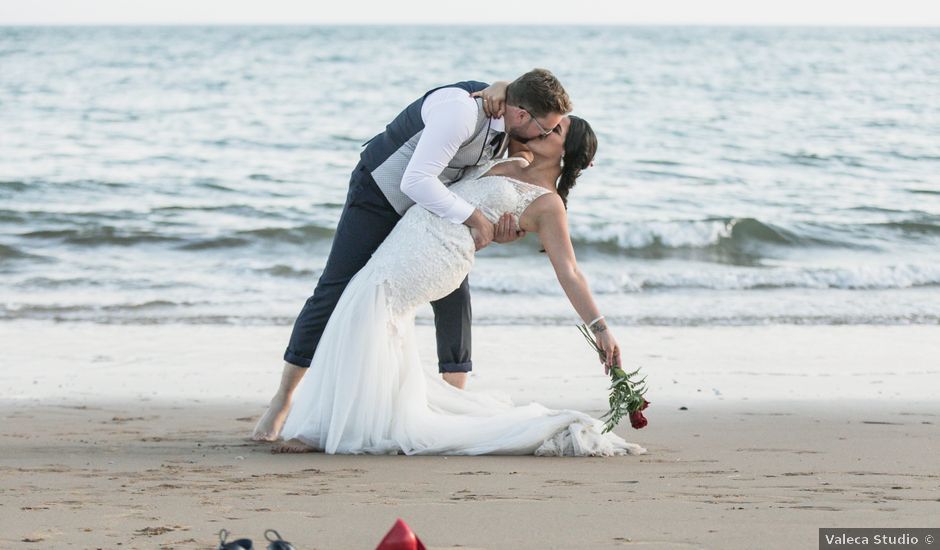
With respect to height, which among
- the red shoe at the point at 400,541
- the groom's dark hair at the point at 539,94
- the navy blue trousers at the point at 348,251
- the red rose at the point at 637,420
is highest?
the groom's dark hair at the point at 539,94

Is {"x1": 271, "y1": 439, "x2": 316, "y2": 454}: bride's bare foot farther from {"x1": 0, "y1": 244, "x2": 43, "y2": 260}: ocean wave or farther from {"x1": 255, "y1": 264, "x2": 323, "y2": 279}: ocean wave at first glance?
{"x1": 0, "y1": 244, "x2": 43, "y2": 260}: ocean wave

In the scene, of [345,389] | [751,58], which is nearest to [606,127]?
[345,389]

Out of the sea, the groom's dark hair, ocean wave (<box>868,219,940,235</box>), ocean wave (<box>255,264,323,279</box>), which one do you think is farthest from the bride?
ocean wave (<box>868,219,940,235</box>)

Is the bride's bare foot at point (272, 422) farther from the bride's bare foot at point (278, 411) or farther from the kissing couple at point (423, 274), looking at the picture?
the kissing couple at point (423, 274)

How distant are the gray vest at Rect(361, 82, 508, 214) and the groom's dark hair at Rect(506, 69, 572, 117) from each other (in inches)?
8.7

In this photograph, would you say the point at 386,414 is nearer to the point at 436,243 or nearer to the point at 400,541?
the point at 436,243

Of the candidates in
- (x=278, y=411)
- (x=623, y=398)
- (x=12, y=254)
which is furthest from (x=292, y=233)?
(x=623, y=398)

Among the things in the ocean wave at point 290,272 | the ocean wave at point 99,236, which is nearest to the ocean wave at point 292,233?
the ocean wave at point 99,236

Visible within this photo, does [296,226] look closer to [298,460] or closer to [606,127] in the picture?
[298,460]

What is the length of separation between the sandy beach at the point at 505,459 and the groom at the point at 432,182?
562mm

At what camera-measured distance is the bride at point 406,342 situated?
14.0ft

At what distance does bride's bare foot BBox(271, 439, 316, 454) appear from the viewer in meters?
4.35

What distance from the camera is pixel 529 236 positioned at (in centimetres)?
1111

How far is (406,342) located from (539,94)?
3.76 feet
